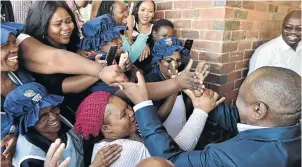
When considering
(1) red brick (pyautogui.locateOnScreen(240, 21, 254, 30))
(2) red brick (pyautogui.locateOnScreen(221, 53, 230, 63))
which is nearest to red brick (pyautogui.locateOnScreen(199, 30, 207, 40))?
(2) red brick (pyautogui.locateOnScreen(221, 53, 230, 63))

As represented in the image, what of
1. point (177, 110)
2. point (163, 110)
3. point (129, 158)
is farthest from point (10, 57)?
point (177, 110)

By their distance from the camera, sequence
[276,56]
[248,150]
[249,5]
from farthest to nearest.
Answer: [276,56] → [249,5] → [248,150]

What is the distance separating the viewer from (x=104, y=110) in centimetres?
144

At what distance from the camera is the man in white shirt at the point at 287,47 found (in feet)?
8.65

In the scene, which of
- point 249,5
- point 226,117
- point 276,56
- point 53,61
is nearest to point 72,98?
point 53,61

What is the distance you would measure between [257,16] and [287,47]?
0.50 meters

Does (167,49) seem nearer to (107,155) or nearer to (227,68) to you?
(227,68)

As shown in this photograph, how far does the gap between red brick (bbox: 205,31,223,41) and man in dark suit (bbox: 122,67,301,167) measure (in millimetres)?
1050

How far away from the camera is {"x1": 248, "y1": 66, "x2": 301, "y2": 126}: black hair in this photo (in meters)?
1.12

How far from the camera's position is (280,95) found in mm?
1120

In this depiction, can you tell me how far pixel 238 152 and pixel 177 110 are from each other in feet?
2.75

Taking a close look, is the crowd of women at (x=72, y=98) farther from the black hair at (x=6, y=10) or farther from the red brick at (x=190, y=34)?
the red brick at (x=190, y=34)

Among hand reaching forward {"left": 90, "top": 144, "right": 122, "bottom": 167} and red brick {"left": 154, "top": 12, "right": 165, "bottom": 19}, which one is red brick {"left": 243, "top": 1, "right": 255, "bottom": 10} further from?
hand reaching forward {"left": 90, "top": 144, "right": 122, "bottom": 167}

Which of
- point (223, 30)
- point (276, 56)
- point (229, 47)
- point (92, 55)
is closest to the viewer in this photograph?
point (92, 55)
